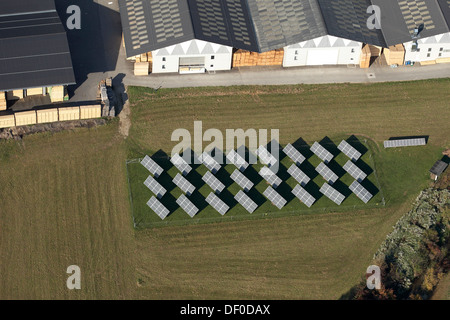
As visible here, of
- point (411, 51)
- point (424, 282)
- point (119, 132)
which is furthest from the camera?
point (411, 51)

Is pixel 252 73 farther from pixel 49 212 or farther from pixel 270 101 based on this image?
pixel 49 212

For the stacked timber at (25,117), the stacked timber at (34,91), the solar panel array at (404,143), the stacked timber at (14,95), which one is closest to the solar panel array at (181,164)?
the stacked timber at (25,117)

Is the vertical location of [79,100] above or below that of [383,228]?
above

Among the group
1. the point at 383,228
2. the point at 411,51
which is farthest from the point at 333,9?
the point at 383,228

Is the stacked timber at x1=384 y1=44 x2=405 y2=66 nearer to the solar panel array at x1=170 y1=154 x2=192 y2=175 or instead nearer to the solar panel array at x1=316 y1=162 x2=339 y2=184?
the solar panel array at x1=316 y1=162 x2=339 y2=184

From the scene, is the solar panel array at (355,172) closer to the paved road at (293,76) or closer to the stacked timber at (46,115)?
the paved road at (293,76)

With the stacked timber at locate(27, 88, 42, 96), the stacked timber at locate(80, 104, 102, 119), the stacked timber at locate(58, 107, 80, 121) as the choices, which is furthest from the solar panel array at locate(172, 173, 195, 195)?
the stacked timber at locate(27, 88, 42, 96)

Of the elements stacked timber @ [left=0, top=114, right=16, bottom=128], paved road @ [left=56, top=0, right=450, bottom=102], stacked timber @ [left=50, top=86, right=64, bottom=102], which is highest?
paved road @ [left=56, top=0, right=450, bottom=102]
